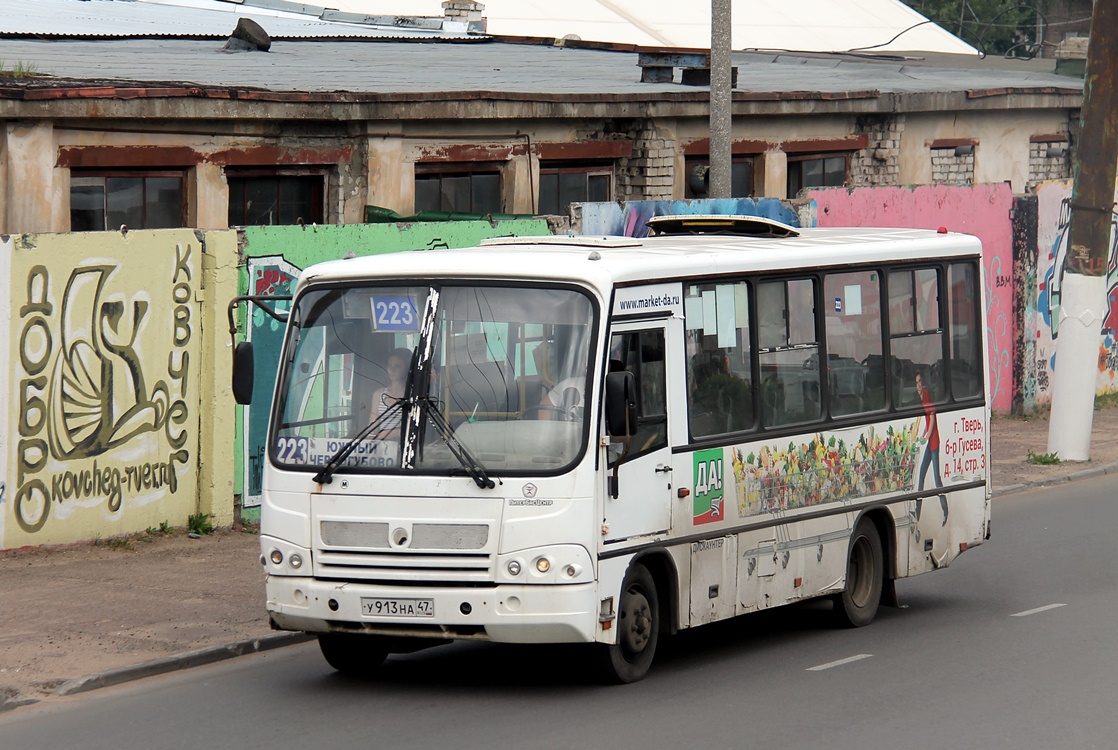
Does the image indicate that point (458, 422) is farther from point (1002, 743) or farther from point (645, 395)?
point (1002, 743)

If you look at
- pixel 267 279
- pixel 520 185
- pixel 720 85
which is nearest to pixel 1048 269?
pixel 520 185

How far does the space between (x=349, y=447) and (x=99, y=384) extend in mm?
4868

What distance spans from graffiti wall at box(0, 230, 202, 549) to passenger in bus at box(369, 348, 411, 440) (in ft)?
15.1

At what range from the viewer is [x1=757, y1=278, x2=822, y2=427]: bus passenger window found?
1059 cm

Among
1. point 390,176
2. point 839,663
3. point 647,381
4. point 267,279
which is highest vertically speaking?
point 390,176

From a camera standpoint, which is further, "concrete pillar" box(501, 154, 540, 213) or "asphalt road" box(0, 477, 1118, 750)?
"concrete pillar" box(501, 154, 540, 213)

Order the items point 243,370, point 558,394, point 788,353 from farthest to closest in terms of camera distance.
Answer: point 788,353 → point 243,370 → point 558,394

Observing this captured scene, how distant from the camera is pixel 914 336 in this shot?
11953 millimetres

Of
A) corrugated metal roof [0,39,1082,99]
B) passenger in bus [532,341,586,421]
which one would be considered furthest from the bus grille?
corrugated metal roof [0,39,1082,99]

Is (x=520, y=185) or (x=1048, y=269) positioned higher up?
(x=520, y=185)

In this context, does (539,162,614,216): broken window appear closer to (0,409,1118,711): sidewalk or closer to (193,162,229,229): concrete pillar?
(193,162,229,229): concrete pillar

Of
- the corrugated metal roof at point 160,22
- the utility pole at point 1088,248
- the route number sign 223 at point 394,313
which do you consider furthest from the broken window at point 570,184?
the route number sign 223 at point 394,313

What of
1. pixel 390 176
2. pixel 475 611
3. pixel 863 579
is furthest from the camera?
pixel 390 176

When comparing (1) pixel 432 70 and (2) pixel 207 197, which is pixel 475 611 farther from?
(1) pixel 432 70
